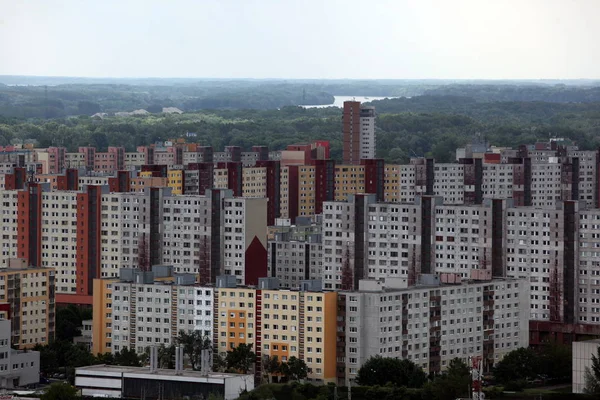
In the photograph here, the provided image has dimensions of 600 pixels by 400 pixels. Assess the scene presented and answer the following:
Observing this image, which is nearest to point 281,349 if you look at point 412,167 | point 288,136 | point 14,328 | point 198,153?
point 14,328

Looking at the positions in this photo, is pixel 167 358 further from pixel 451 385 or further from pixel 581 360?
pixel 581 360

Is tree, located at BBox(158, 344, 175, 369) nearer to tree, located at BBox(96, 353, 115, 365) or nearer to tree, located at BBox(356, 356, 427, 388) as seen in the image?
tree, located at BBox(96, 353, 115, 365)

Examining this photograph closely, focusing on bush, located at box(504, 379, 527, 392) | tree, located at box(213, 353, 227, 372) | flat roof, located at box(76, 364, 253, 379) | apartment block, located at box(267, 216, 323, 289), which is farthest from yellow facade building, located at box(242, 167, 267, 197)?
bush, located at box(504, 379, 527, 392)

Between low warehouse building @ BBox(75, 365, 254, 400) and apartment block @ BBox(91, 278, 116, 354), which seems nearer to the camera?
low warehouse building @ BBox(75, 365, 254, 400)

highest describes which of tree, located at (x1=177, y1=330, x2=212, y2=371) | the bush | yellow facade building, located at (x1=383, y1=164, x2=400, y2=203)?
yellow facade building, located at (x1=383, y1=164, x2=400, y2=203)

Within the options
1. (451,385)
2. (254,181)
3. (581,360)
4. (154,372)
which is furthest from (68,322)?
(254,181)

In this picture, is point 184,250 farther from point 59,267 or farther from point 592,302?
point 592,302
